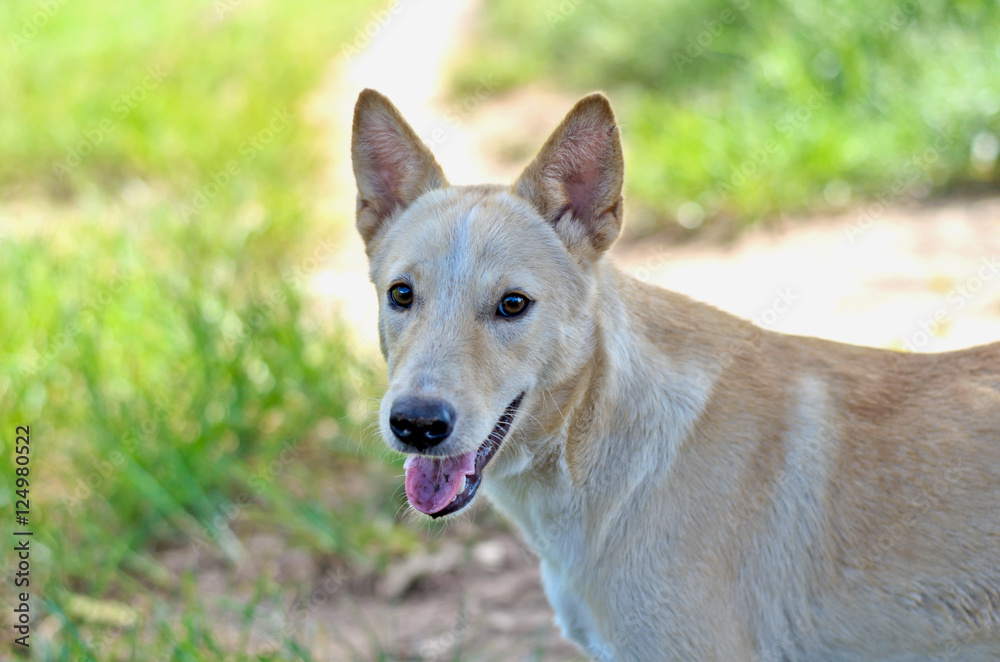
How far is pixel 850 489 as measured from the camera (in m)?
2.85

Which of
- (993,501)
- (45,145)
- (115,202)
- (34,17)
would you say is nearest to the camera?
(993,501)

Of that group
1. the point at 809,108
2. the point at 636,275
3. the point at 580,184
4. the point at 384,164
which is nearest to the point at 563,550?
the point at 580,184

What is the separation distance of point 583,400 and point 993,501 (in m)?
1.21

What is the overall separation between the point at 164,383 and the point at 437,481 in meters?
2.91

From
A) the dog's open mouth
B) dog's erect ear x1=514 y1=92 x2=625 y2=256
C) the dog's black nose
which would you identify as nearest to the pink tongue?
the dog's open mouth

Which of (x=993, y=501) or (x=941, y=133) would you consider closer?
(x=993, y=501)

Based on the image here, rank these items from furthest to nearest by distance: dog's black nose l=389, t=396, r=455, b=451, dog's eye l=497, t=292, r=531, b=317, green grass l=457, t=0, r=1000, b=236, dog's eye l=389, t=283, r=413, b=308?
green grass l=457, t=0, r=1000, b=236, dog's eye l=389, t=283, r=413, b=308, dog's eye l=497, t=292, r=531, b=317, dog's black nose l=389, t=396, r=455, b=451

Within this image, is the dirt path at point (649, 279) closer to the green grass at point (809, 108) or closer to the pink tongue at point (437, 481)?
the green grass at point (809, 108)

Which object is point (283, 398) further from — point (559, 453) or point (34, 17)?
point (34, 17)

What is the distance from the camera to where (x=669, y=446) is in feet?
9.43

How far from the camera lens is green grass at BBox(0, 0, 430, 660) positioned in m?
4.31

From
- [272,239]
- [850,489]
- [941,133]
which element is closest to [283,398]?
[272,239]

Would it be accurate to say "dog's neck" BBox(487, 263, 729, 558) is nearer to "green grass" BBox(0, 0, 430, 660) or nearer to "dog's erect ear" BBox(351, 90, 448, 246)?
"dog's erect ear" BBox(351, 90, 448, 246)

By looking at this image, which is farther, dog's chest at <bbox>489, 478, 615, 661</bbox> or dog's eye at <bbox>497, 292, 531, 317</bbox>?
dog's chest at <bbox>489, 478, 615, 661</bbox>
